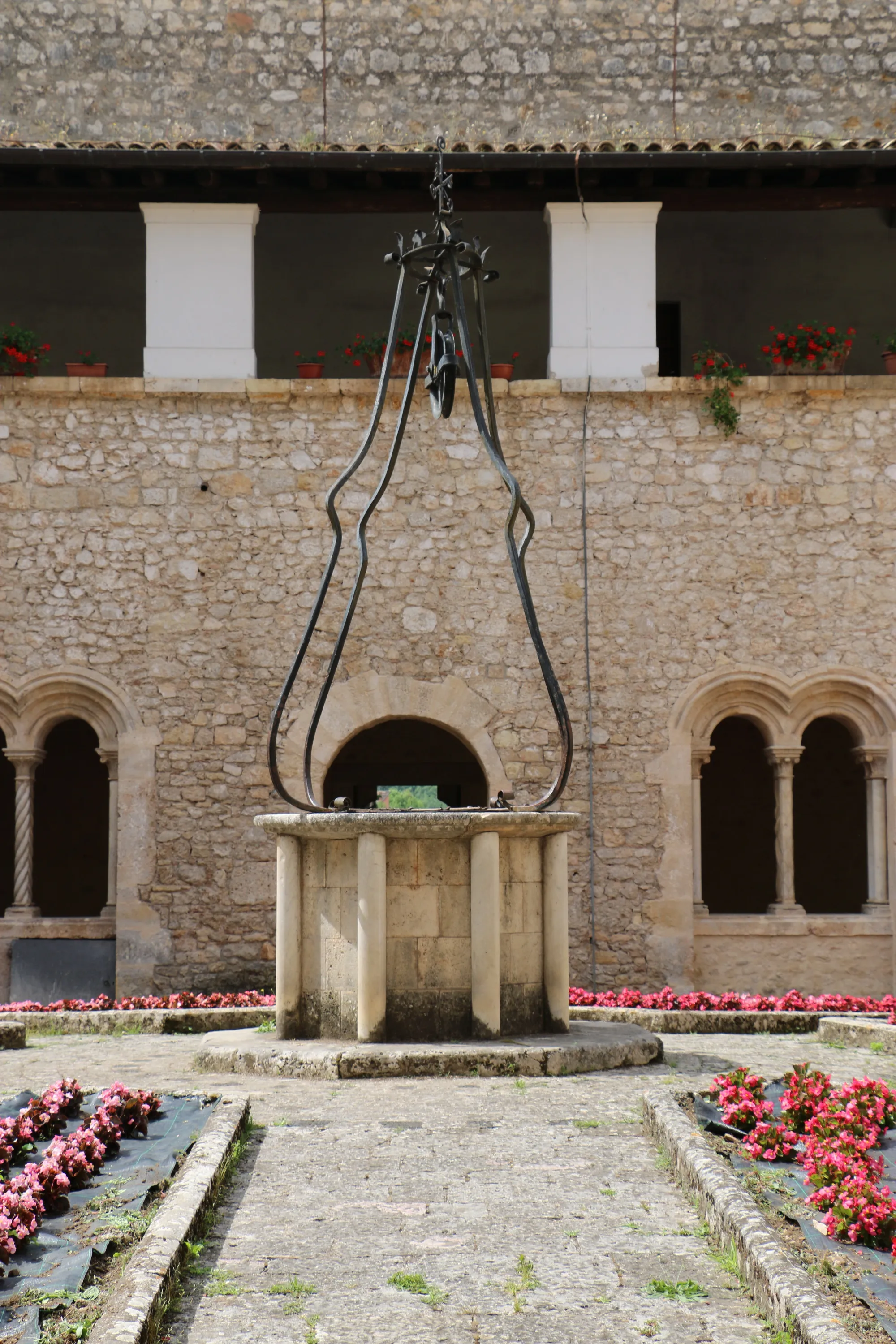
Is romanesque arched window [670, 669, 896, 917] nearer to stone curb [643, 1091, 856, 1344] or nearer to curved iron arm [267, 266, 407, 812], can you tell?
curved iron arm [267, 266, 407, 812]

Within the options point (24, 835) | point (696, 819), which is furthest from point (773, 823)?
point (24, 835)

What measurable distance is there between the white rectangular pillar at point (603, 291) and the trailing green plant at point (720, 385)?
0.41m

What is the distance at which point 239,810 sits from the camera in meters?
10.8

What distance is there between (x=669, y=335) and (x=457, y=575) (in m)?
3.68

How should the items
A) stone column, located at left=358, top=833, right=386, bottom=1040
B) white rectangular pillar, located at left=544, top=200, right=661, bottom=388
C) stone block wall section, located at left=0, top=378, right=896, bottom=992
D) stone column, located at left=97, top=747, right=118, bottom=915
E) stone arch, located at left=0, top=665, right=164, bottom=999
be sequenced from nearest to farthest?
stone column, located at left=358, top=833, right=386, bottom=1040 < stone arch, located at left=0, top=665, right=164, bottom=999 < stone block wall section, located at left=0, top=378, right=896, bottom=992 < stone column, located at left=97, top=747, right=118, bottom=915 < white rectangular pillar, located at left=544, top=200, right=661, bottom=388

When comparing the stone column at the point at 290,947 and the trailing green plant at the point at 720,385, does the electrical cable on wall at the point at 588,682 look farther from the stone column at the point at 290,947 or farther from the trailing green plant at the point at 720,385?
the stone column at the point at 290,947

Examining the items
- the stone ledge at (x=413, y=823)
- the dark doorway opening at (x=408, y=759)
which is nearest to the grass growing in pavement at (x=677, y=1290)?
the stone ledge at (x=413, y=823)

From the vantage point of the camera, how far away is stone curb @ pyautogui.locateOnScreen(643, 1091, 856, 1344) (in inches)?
117

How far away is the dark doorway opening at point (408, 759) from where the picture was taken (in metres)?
15.2

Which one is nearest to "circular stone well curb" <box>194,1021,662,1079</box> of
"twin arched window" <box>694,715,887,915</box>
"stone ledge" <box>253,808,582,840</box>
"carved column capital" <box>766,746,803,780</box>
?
"stone ledge" <box>253,808,582,840</box>

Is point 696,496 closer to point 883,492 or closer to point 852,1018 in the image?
point 883,492

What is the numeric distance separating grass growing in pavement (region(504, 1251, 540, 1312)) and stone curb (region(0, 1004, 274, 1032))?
502 cm

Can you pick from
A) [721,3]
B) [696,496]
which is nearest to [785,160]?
[696,496]

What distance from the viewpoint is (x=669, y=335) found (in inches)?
514
